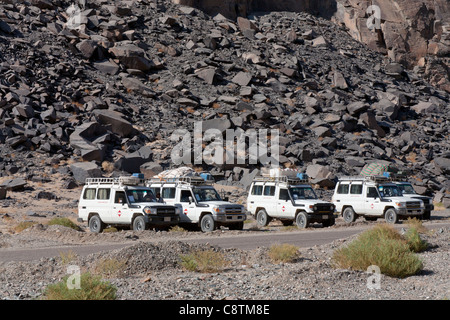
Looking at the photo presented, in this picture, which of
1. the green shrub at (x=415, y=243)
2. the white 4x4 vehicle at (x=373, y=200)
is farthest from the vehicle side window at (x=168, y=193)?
the green shrub at (x=415, y=243)

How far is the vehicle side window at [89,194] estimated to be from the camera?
2366 cm

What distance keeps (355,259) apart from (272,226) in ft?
51.8

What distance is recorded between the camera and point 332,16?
78.9 meters

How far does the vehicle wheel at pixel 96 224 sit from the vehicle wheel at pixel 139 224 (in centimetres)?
160

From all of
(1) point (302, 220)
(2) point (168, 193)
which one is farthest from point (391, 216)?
(2) point (168, 193)

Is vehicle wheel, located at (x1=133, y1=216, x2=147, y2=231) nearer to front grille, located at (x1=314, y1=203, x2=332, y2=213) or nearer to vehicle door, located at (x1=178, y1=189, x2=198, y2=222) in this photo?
vehicle door, located at (x1=178, y1=189, x2=198, y2=222)

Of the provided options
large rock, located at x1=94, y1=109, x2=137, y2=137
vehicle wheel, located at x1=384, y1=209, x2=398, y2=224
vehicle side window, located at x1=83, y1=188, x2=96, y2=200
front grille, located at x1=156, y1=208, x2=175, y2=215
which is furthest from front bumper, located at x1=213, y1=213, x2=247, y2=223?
large rock, located at x1=94, y1=109, x2=137, y2=137

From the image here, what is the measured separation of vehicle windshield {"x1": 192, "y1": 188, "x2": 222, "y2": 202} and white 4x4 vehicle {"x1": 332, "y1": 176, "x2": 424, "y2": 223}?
7374 mm

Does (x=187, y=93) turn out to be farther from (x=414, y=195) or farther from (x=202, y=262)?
(x=202, y=262)

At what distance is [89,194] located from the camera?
78.0 feet

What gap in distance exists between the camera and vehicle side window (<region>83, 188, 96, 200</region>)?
23656 mm

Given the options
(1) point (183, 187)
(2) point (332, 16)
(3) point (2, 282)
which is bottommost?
(3) point (2, 282)

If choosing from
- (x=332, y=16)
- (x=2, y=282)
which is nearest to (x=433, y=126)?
(x=332, y=16)
